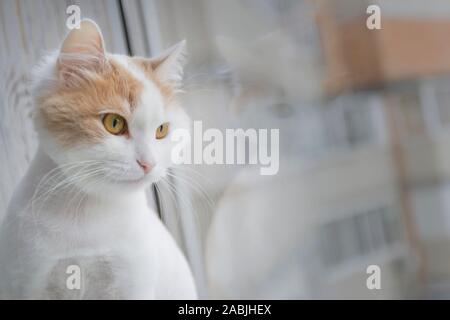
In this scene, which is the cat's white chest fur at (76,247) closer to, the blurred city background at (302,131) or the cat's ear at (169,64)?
the blurred city background at (302,131)

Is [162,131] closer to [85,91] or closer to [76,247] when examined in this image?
[85,91]

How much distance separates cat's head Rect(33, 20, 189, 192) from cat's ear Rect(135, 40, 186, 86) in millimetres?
21

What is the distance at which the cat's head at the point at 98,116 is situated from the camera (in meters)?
0.88

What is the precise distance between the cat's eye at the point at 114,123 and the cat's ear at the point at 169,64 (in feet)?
0.35

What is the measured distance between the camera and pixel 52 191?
0.91 m

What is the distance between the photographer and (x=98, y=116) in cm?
89

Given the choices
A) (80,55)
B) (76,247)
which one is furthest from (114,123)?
(76,247)

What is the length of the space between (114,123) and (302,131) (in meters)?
0.37

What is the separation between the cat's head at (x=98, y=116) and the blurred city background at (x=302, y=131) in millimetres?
96

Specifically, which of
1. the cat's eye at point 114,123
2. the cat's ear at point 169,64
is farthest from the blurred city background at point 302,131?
the cat's eye at point 114,123

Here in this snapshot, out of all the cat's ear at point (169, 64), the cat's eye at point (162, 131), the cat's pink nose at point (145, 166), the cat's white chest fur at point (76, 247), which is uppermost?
the cat's ear at point (169, 64)

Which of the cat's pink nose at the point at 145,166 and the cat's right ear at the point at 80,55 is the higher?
the cat's right ear at the point at 80,55

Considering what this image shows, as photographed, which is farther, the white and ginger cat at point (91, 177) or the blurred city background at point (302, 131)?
the blurred city background at point (302, 131)
